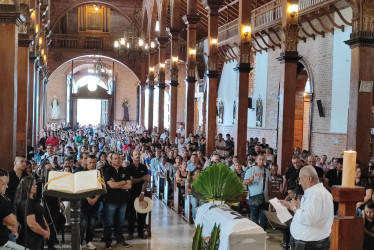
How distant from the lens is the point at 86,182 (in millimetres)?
4523

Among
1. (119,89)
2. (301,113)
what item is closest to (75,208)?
(301,113)

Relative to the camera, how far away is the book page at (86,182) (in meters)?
4.44

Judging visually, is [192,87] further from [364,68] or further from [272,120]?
[364,68]

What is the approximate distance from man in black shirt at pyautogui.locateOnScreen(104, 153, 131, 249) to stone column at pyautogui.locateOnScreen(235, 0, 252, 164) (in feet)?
23.9

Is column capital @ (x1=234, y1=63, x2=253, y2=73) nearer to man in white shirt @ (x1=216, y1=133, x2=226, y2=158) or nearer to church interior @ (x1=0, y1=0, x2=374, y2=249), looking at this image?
church interior @ (x1=0, y1=0, x2=374, y2=249)

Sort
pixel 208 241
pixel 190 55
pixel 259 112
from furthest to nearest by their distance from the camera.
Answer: pixel 259 112 < pixel 190 55 < pixel 208 241

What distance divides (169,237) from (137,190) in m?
1.13

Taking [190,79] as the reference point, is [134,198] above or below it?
below

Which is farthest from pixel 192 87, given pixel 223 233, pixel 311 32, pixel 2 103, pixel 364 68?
pixel 223 233

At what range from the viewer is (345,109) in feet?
55.0

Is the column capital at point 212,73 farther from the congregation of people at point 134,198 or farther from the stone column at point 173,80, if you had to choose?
the stone column at point 173,80

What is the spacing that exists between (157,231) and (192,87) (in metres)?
12.2

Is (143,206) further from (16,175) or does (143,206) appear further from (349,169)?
(349,169)

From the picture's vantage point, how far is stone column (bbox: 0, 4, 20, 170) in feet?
29.5
